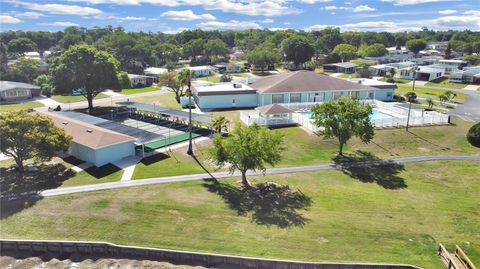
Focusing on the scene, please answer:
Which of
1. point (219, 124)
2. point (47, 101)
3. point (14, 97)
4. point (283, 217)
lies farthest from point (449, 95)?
point (14, 97)

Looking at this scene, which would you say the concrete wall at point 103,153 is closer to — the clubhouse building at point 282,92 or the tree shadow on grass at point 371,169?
the tree shadow on grass at point 371,169

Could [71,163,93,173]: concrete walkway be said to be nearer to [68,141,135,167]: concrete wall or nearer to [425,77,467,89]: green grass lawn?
[68,141,135,167]: concrete wall

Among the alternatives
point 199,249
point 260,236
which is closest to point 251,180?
point 260,236

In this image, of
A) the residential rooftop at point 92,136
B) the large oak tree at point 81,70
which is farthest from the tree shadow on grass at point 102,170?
the large oak tree at point 81,70

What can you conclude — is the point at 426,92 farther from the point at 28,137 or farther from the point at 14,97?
the point at 14,97

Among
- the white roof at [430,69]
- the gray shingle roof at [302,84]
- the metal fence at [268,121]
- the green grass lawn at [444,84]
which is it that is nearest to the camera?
the metal fence at [268,121]

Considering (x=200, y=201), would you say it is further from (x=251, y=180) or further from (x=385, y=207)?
(x=385, y=207)

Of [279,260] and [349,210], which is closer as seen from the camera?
[279,260]
